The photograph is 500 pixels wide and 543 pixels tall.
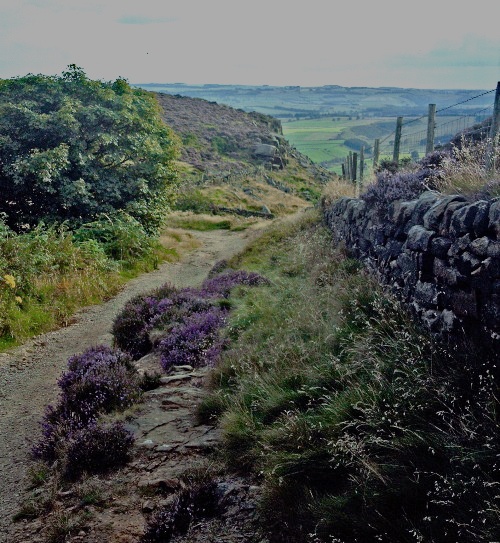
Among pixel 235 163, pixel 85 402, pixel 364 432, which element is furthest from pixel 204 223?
pixel 235 163

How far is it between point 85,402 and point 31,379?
2.89 meters

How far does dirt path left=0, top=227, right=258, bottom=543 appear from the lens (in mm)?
5293

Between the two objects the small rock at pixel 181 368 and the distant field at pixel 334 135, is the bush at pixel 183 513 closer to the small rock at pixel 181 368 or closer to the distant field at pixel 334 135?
the small rock at pixel 181 368

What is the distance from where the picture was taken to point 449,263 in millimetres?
4590

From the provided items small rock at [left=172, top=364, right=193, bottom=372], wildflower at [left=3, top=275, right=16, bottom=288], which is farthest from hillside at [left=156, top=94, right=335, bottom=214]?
small rock at [left=172, top=364, right=193, bottom=372]

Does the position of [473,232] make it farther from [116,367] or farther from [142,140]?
[142,140]

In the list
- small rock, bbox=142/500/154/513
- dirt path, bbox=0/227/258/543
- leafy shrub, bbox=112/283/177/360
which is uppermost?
small rock, bbox=142/500/154/513

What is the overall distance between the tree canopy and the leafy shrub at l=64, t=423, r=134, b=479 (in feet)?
36.0

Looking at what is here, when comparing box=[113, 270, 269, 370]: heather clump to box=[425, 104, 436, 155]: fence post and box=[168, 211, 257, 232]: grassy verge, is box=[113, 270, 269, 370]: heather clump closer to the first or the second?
box=[425, 104, 436, 155]: fence post

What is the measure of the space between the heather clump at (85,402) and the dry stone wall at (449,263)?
3.28 m

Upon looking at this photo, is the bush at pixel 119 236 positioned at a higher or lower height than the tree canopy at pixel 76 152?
lower

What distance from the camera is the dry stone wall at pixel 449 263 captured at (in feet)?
12.9

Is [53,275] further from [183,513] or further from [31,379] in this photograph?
[183,513]

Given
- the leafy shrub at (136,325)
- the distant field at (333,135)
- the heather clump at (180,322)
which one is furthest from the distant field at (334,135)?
the leafy shrub at (136,325)
